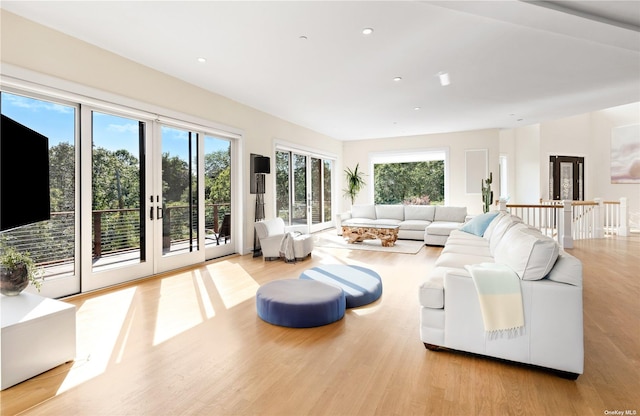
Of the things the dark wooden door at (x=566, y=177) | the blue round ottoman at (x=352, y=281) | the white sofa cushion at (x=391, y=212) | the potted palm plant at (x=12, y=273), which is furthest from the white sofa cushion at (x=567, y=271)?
the dark wooden door at (x=566, y=177)

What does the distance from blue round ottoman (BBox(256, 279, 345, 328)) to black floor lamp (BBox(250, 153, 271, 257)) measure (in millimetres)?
2812

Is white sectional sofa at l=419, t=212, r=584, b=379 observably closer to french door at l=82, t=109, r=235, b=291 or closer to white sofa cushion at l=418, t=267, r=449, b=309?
white sofa cushion at l=418, t=267, r=449, b=309

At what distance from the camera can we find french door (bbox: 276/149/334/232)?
7.48m

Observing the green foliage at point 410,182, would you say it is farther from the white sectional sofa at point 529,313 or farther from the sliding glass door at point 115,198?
the white sectional sofa at point 529,313

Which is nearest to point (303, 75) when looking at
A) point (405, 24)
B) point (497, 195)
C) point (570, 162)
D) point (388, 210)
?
point (405, 24)

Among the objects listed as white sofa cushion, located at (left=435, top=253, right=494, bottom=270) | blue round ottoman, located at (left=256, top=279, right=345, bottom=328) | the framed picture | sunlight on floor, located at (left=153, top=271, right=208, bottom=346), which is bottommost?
sunlight on floor, located at (left=153, top=271, right=208, bottom=346)

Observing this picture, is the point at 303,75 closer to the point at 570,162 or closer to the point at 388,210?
the point at 388,210

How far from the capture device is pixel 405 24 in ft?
10.3

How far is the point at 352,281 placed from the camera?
11.8ft

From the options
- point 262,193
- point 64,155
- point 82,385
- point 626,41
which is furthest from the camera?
point 262,193

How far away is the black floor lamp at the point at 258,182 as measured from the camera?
574cm

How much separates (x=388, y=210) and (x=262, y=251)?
4011 mm

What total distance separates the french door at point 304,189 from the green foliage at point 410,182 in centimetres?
273

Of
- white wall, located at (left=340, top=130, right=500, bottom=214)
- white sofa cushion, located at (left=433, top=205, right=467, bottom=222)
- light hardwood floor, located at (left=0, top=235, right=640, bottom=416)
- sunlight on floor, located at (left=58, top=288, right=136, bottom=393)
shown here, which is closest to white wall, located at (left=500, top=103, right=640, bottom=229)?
white wall, located at (left=340, top=130, right=500, bottom=214)
